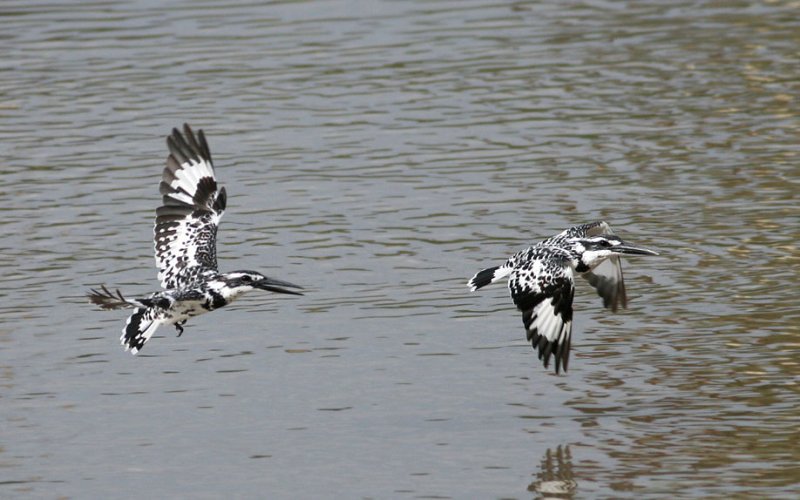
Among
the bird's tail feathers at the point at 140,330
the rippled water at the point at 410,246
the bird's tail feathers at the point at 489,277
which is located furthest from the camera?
the bird's tail feathers at the point at 489,277

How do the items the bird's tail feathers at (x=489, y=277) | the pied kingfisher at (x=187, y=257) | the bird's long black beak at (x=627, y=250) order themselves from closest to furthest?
1. the pied kingfisher at (x=187, y=257)
2. the bird's tail feathers at (x=489, y=277)
3. the bird's long black beak at (x=627, y=250)

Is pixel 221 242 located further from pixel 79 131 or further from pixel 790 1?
pixel 790 1

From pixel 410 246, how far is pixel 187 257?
3.45 meters

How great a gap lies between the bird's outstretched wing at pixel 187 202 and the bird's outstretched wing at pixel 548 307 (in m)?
2.24

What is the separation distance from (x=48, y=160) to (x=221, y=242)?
3.86 m

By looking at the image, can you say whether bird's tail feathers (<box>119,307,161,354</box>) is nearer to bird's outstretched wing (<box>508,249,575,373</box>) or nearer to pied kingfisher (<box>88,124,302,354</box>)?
pied kingfisher (<box>88,124,302,354</box>)

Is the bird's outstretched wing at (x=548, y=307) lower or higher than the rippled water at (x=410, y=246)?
higher

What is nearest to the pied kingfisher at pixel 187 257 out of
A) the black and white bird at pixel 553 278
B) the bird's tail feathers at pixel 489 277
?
the bird's tail feathers at pixel 489 277

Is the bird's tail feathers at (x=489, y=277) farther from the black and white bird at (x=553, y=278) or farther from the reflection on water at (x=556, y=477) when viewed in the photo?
the reflection on water at (x=556, y=477)

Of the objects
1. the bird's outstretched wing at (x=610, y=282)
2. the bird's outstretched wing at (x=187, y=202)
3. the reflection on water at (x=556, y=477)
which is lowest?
the reflection on water at (x=556, y=477)

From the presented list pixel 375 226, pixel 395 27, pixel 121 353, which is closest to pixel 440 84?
pixel 395 27

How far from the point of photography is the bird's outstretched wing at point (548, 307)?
34.2ft

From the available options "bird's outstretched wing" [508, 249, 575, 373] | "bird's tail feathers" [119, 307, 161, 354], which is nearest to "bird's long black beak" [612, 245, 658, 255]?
"bird's outstretched wing" [508, 249, 575, 373]

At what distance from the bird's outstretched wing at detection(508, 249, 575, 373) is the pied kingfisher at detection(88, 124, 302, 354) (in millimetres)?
1522
